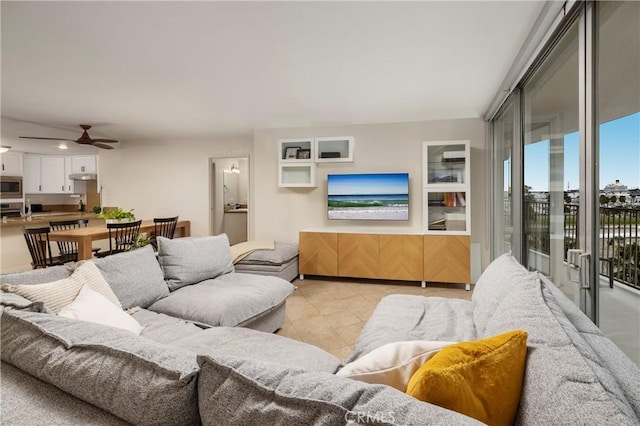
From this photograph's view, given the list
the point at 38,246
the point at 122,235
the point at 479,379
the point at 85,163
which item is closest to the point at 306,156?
the point at 122,235

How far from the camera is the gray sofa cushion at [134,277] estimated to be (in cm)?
217

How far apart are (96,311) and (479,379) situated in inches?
69.0

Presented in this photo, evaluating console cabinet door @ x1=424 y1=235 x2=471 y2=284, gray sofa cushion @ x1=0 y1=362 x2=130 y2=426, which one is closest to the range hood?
console cabinet door @ x1=424 y1=235 x2=471 y2=284

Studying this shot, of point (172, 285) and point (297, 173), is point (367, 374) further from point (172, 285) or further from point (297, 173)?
point (297, 173)

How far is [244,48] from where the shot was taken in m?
2.63

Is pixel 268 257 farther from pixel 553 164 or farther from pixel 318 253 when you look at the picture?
pixel 553 164

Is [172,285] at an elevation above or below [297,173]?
below

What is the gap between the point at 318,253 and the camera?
5023mm

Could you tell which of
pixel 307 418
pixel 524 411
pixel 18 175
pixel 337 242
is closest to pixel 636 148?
pixel 524 411

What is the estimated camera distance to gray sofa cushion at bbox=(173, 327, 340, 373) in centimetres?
158

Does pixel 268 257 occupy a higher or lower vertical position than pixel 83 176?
lower

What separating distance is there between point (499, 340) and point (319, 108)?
3946 mm

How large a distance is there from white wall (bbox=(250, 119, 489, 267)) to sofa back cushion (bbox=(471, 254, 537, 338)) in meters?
2.95

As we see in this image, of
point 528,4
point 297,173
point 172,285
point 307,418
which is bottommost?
point 172,285
